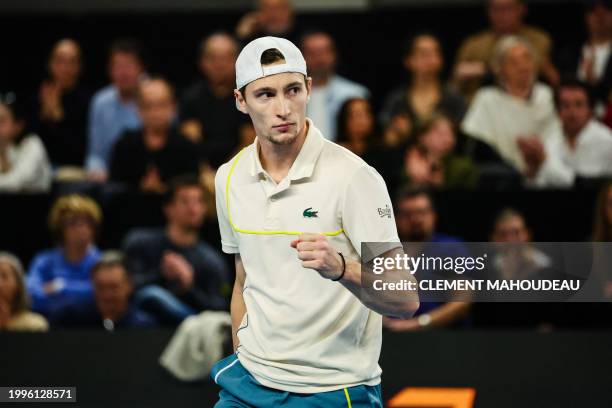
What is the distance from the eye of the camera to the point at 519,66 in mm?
7418

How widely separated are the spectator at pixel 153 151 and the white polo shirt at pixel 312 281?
4.12 metres

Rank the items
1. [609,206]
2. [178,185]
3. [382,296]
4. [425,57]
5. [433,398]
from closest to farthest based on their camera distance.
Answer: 1. [382,296]
2. [433,398]
3. [609,206]
4. [178,185]
5. [425,57]

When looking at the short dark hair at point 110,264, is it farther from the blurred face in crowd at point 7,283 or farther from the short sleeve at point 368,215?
A: the short sleeve at point 368,215

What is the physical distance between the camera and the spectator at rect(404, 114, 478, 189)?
7.02 m

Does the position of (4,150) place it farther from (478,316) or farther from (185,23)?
(478,316)

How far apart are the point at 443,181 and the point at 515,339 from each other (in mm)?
1742

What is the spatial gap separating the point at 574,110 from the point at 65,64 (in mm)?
4010


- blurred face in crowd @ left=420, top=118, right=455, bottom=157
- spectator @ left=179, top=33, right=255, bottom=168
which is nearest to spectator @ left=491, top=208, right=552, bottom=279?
blurred face in crowd @ left=420, top=118, right=455, bottom=157

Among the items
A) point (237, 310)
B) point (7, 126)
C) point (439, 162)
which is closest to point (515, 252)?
point (439, 162)

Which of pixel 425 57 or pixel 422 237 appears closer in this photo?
pixel 422 237

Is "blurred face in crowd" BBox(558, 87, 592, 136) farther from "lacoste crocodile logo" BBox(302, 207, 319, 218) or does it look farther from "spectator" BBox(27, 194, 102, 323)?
"lacoste crocodile logo" BBox(302, 207, 319, 218)

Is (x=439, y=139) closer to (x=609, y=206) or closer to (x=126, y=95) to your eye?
(x=609, y=206)

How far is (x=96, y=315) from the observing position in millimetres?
6477

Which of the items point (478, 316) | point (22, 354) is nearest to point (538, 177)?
point (478, 316)
